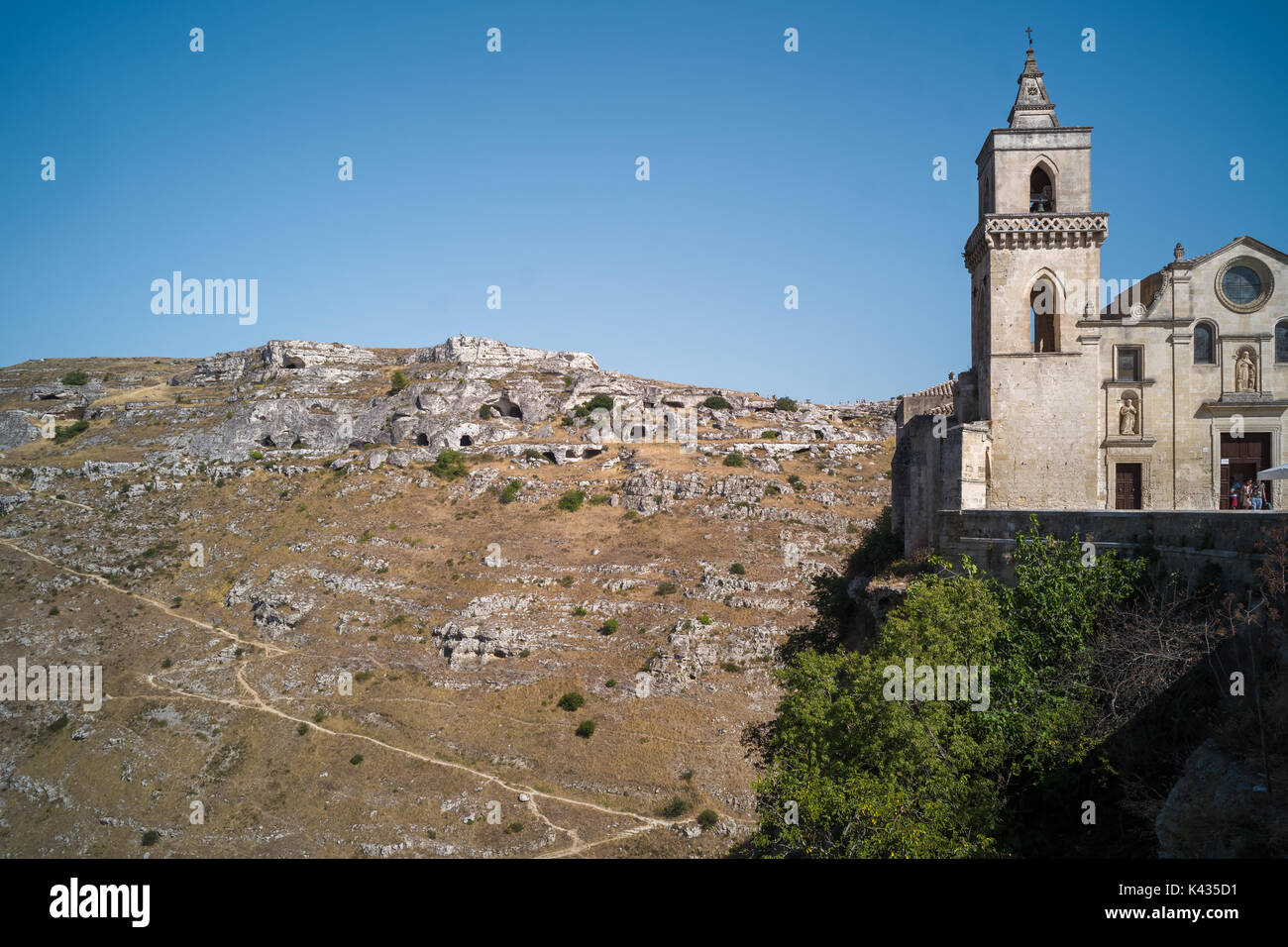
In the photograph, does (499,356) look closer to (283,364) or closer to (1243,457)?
(283,364)

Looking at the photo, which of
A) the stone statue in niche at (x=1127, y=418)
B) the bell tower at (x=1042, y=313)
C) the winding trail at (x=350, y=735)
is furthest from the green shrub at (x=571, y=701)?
the stone statue in niche at (x=1127, y=418)

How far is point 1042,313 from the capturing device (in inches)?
918

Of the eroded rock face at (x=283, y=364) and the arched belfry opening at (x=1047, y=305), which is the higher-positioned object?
the eroded rock face at (x=283, y=364)

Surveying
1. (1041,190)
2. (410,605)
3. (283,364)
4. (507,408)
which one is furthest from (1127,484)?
(283,364)

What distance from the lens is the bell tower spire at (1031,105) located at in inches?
925

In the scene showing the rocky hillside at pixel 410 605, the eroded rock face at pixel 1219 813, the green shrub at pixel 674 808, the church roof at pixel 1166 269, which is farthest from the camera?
the rocky hillside at pixel 410 605

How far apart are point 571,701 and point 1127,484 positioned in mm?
24525

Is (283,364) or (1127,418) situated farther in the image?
(283,364)

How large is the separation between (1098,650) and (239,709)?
3770 centimetres

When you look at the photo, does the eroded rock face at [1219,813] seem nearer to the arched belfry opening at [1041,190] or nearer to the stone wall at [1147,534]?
the stone wall at [1147,534]

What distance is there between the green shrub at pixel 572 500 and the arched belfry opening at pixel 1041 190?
37184 mm

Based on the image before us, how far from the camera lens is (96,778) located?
3578 centimetres
